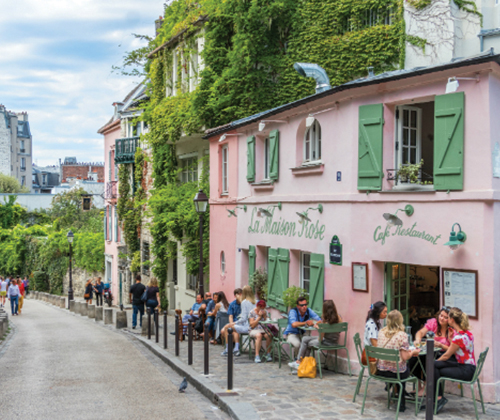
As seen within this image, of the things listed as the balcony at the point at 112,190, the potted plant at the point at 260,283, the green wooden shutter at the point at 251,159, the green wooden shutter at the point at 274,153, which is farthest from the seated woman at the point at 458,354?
the balcony at the point at 112,190

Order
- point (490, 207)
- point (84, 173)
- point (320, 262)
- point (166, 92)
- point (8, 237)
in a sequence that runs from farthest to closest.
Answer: point (84, 173)
point (8, 237)
point (166, 92)
point (320, 262)
point (490, 207)

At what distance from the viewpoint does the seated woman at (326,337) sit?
10.6 metres

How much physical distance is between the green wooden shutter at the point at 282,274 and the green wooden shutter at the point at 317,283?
1.28 m

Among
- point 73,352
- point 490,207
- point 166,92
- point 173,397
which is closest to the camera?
point 490,207

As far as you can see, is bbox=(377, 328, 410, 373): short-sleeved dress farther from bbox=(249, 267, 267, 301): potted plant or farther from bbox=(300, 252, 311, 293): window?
bbox=(249, 267, 267, 301): potted plant

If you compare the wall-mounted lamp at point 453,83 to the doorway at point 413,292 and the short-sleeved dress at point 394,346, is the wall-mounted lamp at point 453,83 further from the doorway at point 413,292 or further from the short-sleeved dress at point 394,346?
the short-sleeved dress at point 394,346

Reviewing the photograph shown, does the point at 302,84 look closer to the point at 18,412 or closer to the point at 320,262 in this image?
the point at 320,262

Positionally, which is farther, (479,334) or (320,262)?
(320,262)

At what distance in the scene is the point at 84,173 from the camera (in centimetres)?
9881

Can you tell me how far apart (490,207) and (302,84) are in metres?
11.5

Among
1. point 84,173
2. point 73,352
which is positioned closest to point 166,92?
point 73,352

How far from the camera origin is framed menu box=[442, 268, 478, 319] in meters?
8.79

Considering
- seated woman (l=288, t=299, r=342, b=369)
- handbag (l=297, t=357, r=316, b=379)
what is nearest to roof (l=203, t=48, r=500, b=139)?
seated woman (l=288, t=299, r=342, b=369)

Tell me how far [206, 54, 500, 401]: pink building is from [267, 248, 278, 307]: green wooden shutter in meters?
0.02
